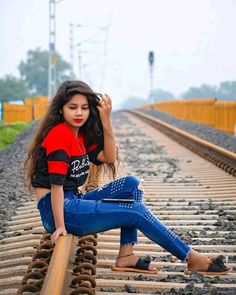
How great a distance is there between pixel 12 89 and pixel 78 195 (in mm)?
64552

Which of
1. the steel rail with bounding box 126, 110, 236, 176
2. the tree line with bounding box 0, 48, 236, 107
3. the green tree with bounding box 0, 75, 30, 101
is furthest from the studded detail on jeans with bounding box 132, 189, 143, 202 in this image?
the tree line with bounding box 0, 48, 236, 107

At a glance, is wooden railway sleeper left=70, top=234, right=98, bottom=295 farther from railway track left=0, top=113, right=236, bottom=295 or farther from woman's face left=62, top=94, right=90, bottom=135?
woman's face left=62, top=94, right=90, bottom=135

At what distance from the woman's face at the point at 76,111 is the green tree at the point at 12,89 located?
6145 centimetres

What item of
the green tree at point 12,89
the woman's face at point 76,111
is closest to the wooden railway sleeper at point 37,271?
the woman's face at point 76,111

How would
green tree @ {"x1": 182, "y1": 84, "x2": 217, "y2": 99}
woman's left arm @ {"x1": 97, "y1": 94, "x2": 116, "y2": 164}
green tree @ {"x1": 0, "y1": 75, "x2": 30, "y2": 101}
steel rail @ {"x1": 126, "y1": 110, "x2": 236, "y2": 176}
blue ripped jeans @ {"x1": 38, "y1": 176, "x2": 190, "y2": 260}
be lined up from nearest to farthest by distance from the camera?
1. blue ripped jeans @ {"x1": 38, "y1": 176, "x2": 190, "y2": 260}
2. woman's left arm @ {"x1": 97, "y1": 94, "x2": 116, "y2": 164}
3. steel rail @ {"x1": 126, "y1": 110, "x2": 236, "y2": 176}
4. green tree @ {"x1": 0, "y1": 75, "x2": 30, "y2": 101}
5. green tree @ {"x1": 182, "y1": 84, "x2": 217, "y2": 99}

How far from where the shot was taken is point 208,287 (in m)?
3.46

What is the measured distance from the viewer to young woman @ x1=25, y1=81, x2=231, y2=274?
12.3 ft

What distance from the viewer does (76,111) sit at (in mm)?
3893

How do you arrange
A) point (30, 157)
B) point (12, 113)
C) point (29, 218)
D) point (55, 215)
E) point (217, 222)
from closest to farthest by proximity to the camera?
point (55, 215)
point (30, 157)
point (217, 222)
point (29, 218)
point (12, 113)

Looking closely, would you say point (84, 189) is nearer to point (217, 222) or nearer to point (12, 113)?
point (217, 222)

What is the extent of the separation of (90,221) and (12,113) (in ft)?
72.3

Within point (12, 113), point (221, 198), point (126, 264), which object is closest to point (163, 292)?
point (126, 264)

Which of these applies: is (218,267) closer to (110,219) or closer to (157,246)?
(110,219)

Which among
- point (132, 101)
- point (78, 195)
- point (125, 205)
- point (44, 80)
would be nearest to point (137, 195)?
point (125, 205)
